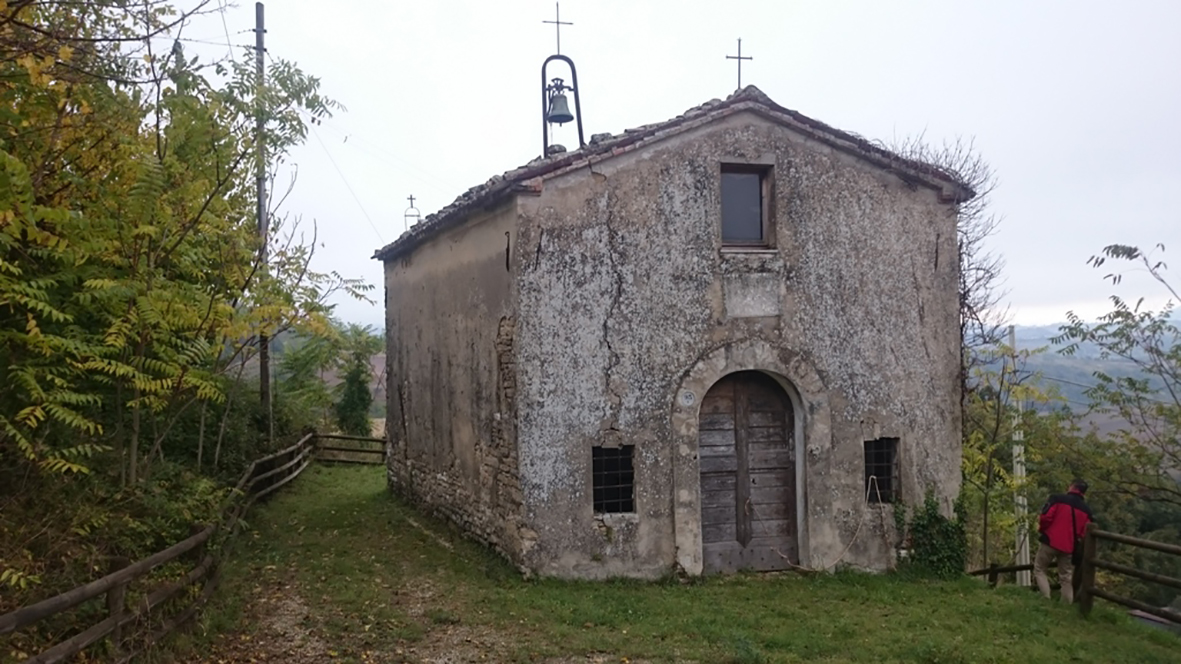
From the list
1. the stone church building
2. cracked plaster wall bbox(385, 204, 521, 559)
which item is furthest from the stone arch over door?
cracked plaster wall bbox(385, 204, 521, 559)

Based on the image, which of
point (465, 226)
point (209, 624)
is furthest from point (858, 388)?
point (209, 624)

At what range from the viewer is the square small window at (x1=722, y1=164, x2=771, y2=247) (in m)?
10.5

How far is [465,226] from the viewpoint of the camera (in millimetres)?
11680

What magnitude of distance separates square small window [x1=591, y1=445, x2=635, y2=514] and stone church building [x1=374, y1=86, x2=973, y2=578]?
0.03 meters

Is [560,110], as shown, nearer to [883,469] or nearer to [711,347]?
[711,347]

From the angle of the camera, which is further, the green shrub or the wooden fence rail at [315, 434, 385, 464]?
the wooden fence rail at [315, 434, 385, 464]

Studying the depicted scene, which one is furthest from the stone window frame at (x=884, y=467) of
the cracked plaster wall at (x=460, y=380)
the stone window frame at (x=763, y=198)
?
the cracked plaster wall at (x=460, y=380)

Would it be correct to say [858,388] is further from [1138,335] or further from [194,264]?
[194,264]

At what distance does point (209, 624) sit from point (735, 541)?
590 centimetres

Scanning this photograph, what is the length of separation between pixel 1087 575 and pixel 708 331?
4897 mm

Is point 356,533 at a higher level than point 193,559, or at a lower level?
lower

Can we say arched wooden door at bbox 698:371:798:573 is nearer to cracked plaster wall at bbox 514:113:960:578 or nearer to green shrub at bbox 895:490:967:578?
cracked plaster wall at bbox 514:113:960:578

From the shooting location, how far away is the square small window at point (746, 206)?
10.5 meters

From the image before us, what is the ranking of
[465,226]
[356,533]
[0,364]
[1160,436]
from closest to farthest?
[0,364] < [465,226] < [356,533] < [1160,436]
